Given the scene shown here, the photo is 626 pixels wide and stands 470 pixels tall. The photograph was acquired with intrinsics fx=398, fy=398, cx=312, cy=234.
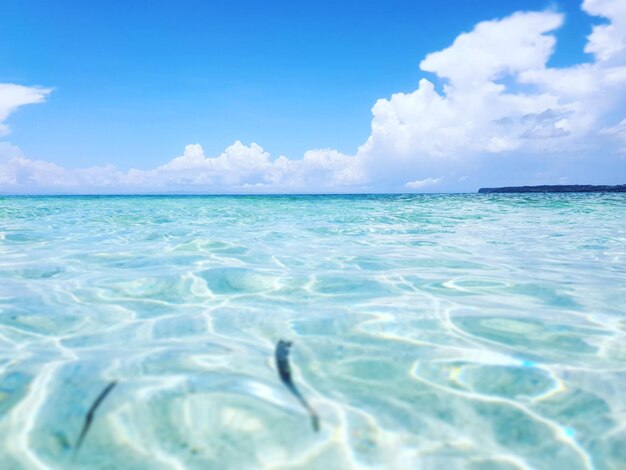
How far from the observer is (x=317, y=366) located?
1890 millimetres

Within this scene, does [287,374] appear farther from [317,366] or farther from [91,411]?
[91,411]

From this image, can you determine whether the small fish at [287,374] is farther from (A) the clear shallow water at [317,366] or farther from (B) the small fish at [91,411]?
(B) the small fish at [91,411]

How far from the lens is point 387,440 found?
135 centimetres

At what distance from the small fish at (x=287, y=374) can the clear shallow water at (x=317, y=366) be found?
0.04m

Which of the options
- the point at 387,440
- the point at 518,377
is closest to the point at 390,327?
the point at 518,377

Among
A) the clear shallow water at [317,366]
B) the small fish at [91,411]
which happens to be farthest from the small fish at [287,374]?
the small fish at [91,411]

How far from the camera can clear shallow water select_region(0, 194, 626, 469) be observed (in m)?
1.32

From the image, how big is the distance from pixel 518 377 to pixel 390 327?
2.51 feet

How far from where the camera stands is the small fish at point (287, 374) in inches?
57.6

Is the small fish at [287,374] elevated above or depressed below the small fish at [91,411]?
below

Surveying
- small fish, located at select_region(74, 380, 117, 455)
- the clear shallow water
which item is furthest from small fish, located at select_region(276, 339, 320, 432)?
small fish, located at select_region(74, 380, 117, 455)

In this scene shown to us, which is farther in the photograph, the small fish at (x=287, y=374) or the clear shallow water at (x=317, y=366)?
the small fish at (x=287, y=374)

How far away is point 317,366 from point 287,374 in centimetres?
15

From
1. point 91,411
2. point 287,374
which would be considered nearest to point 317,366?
point 287,374
